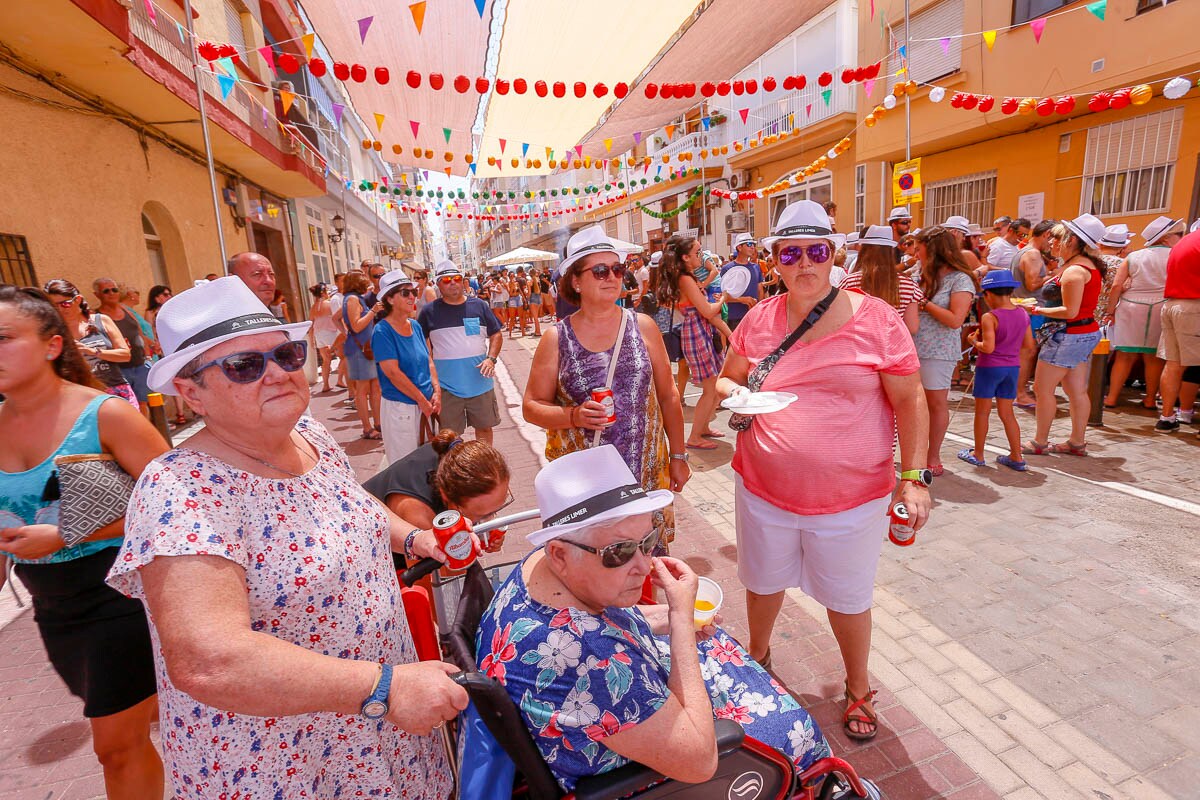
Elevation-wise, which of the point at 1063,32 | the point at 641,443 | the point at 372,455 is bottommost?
the point at 372,455

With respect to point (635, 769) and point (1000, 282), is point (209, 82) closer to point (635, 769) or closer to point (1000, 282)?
point (1000, 282)

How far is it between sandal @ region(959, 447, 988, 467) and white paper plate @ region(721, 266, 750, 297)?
3146 millimetres

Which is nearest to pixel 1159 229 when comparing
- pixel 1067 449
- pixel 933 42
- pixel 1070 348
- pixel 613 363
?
pixel 1070 348

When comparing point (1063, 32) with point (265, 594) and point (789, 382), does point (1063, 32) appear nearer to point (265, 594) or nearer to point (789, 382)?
point (789, 382)

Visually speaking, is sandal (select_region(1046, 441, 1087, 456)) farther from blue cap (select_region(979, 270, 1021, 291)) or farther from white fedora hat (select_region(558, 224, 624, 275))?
white fedora hat (select_region(558, 224, 624, 275))

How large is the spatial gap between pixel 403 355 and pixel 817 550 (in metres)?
3.55

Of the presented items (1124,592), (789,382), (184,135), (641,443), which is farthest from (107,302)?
(1124,592)

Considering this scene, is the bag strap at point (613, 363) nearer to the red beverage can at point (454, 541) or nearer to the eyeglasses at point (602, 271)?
the eyeglasses at point (602, 271)

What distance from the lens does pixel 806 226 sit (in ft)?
7.61

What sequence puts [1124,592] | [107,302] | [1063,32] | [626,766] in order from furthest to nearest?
[1063,32] → [107,302] → [1124,592] → [626,766]

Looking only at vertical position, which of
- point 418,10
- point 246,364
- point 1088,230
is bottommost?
point 246,364

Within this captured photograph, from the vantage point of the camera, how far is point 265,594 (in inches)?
49.4

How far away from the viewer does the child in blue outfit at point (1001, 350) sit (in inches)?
185

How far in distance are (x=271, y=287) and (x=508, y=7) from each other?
454 centimetres
